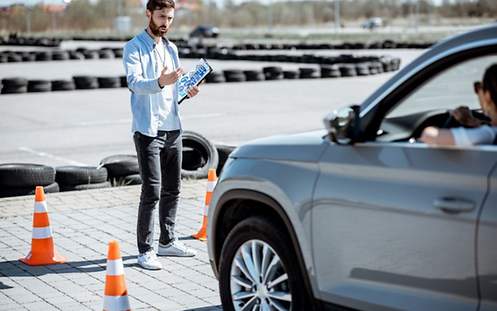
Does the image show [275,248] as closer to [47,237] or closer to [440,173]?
[440,173]

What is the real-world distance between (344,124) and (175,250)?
3482mm

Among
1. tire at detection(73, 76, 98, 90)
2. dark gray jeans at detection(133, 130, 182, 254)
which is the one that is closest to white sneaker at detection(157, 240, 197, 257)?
dark gray jeans at detection(133, 130, 182, 254)

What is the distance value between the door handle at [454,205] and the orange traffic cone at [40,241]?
4373 millimetres

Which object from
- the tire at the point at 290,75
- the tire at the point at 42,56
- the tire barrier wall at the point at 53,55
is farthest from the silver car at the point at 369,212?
the tire at the point at 42,56

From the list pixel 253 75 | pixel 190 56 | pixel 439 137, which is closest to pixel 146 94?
pixel 439 137

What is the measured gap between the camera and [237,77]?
31.2 meters

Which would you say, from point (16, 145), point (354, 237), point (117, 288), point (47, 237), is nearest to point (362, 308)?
point (354, 237)

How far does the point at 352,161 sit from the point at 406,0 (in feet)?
560

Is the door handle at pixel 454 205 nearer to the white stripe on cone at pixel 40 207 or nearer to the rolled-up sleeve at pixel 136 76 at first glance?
the rolled-up sleeve at pixel 136 76

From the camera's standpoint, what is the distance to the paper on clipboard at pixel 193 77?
26.5ft

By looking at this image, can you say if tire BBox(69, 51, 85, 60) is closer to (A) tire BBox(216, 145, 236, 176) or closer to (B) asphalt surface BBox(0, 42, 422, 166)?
(B) asphalt surface BBox(0, 42, 422, 166)

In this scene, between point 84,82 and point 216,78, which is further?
point 216,78

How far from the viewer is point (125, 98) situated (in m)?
26.1

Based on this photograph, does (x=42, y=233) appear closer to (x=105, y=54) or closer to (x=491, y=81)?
(x=491, y=81)
